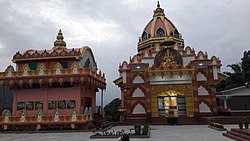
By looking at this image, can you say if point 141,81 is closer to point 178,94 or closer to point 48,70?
point 178,94

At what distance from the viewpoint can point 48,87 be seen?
22.0 m

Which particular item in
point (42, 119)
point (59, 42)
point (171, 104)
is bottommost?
point (42, 119)

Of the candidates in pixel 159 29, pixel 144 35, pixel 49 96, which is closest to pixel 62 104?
pixel 49 96

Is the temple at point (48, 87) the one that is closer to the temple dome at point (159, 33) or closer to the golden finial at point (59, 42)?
the golden finial at point (59, 42)

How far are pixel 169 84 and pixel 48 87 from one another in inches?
547

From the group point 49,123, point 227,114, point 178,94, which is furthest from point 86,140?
point 227,114

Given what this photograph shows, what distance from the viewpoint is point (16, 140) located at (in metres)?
13.8

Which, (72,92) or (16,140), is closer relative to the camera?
(16,140)

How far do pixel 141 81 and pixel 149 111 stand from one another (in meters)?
3.89

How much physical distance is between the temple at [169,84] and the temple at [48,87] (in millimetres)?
5401

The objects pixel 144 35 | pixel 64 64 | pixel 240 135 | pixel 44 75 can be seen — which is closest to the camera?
pixel 240 135

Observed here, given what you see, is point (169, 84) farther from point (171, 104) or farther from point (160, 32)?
point (160, 32)

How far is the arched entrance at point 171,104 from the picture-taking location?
25438 millimetres

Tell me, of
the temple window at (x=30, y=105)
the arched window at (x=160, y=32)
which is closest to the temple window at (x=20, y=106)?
the temple window at (x=30, y=105)
